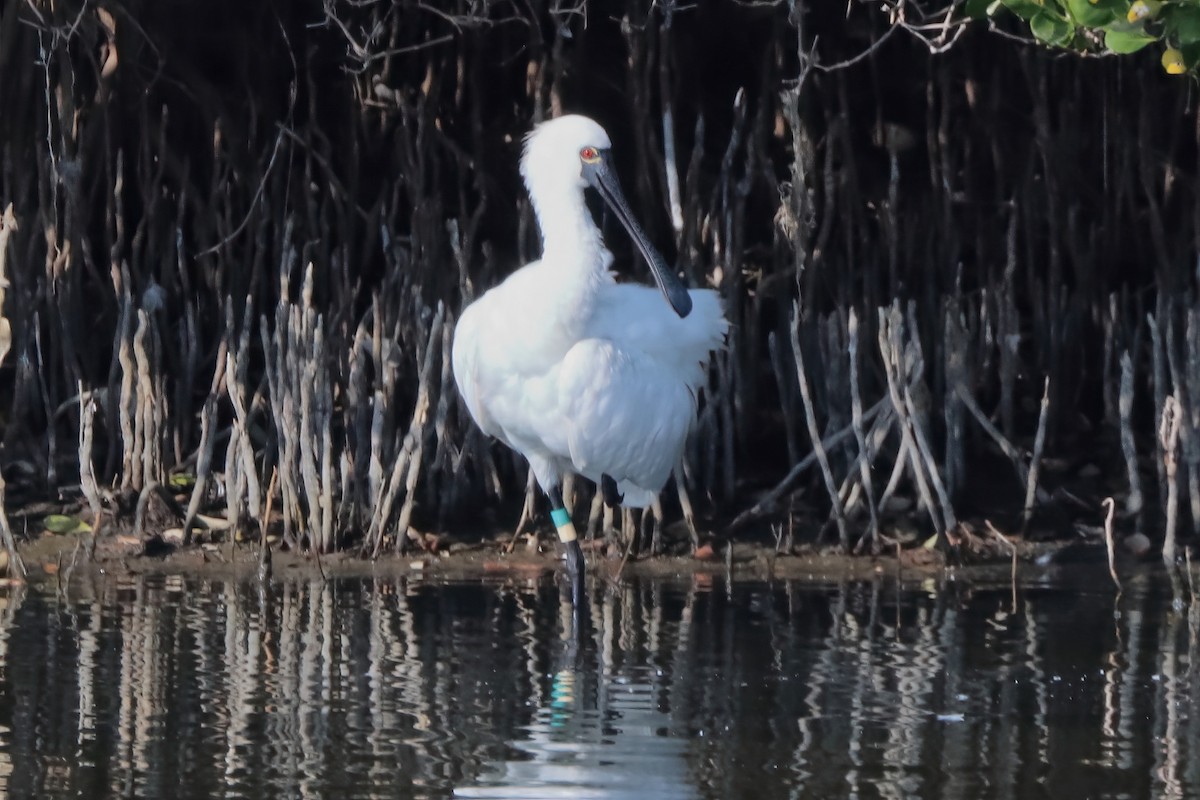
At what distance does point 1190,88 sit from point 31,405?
5.08 metres

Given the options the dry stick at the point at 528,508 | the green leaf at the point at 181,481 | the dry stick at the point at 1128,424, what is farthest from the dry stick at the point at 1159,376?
the green leaf at the point at 181,481

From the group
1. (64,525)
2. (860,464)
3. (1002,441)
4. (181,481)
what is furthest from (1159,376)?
(64,525)

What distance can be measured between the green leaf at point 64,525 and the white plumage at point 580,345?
5.98 ft

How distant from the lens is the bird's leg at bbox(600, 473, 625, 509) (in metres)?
7.61

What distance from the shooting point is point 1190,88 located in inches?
326

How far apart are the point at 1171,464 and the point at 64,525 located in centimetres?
431

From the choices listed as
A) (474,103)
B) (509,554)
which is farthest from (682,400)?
(474,103)

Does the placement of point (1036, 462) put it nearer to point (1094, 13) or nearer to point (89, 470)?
point (1094, 13)

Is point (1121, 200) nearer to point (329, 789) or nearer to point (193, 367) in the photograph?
point (193, 367)

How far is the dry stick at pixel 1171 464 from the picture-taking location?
751cm

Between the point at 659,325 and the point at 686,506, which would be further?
the point at 686,506

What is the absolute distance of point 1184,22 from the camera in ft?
17.0

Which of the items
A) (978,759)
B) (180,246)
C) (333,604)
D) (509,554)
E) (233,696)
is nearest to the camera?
(978,759)

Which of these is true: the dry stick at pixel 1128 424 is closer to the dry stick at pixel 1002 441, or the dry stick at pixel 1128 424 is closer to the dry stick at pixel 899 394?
the dry stick at pixel 1002 441
